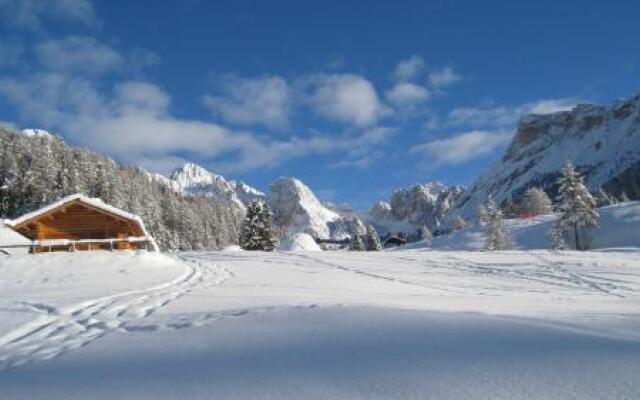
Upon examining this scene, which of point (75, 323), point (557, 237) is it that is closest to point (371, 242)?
point (557, 237)

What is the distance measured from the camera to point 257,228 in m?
64.8

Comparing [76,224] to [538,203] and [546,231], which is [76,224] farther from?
[538,203]

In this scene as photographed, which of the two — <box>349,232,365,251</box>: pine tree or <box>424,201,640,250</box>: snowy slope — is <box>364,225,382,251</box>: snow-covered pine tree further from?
<box>424,201,640,250</box>: snowy slope

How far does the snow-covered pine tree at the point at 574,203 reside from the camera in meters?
61.7

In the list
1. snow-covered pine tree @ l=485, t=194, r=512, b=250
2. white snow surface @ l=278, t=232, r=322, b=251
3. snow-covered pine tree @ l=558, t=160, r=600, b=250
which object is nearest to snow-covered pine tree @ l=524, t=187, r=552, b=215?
snow-covered pine tree @ l=485, t=194, r=512, b=250

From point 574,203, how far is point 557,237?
4.67 m

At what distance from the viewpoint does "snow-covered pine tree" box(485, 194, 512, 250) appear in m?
70.6

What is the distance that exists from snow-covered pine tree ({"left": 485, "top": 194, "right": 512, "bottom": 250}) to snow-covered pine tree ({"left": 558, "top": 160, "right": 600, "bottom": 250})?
849 cm

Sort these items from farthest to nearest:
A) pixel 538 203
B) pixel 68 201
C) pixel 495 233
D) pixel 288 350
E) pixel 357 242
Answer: pixel 538 203 → pixel 357 242 → pixel 495 233 → pixel 68 201 → pixel 288 350

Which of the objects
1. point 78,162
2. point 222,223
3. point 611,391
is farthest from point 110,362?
point 222,223

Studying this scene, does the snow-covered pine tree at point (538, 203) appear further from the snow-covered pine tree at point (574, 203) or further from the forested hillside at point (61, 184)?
the forested hillside at point (61, 184)

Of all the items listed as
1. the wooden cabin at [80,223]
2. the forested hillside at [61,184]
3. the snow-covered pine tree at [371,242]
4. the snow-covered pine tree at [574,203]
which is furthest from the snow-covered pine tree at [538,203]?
the wooden cabin at [80,223]

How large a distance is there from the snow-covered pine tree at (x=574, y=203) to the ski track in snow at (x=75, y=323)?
53850 millimetres

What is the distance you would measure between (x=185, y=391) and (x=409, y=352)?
2.53m
